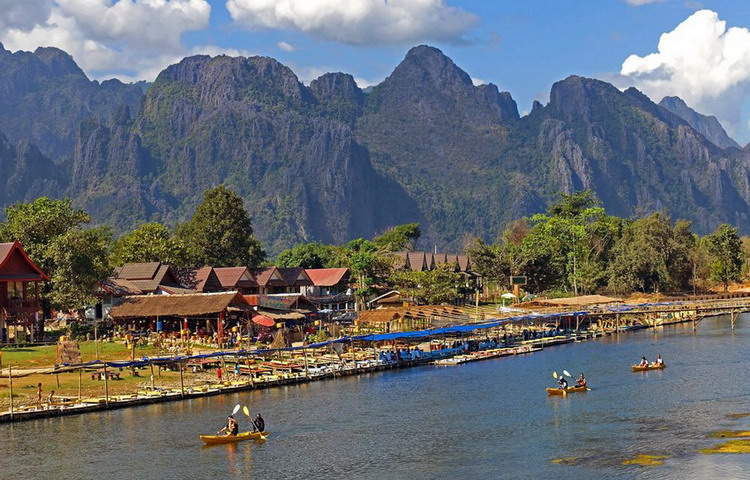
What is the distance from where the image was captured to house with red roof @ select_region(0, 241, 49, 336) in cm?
8456

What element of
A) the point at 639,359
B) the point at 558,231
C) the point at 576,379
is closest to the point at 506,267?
the point at 558,231

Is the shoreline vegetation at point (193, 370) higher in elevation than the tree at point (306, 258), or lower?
lower

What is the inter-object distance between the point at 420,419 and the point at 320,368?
20.2m

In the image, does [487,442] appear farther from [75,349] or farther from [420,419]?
[75,349]

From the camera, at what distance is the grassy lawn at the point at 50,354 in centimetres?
7594

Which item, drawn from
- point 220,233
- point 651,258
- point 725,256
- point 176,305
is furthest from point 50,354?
point 725,256

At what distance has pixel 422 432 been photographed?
6141cm

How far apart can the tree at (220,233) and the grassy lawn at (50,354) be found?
184ft

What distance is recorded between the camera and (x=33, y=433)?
59.6 meters

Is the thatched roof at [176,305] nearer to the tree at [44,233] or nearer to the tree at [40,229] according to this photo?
the tree at [44,233]

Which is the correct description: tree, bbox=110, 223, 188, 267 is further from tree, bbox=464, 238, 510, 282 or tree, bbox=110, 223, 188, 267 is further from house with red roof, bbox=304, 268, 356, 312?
tree, bbox=464, 238, 510, 282

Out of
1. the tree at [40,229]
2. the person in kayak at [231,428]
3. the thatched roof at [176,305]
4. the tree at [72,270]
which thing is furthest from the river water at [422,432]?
the tree at [40,229]

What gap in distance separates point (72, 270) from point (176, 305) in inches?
408

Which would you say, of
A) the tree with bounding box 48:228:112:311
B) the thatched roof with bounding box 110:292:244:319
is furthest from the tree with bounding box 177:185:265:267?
the tree with bounding box 48:228:112:311
